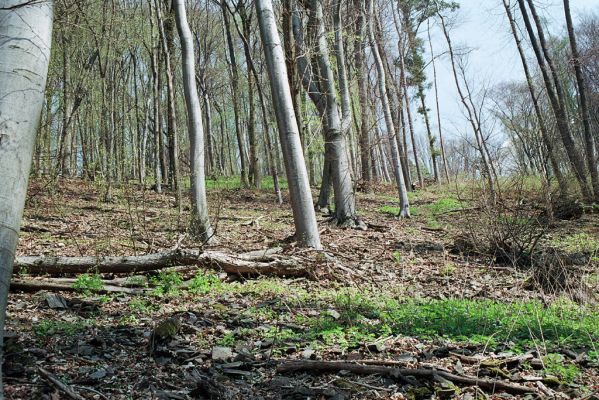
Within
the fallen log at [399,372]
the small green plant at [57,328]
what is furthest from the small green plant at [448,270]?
the small green plant at [57,328]

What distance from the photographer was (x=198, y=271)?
5.34 m

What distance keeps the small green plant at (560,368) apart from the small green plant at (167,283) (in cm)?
349

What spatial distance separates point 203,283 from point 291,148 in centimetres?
231

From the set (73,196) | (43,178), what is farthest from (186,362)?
(73,196)

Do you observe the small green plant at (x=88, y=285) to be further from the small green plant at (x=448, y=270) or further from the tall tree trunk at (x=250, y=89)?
the tall tree trunk at (x=250, y=89)

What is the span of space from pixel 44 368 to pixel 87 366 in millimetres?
242

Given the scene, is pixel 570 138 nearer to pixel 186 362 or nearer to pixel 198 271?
pixel 198 271

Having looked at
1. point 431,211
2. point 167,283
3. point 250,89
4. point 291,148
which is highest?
point 250,89

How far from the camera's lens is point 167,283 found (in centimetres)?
498

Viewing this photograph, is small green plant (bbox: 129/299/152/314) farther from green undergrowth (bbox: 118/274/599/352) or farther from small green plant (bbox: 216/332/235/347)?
small green plant (bbox: 216/332/235/347)

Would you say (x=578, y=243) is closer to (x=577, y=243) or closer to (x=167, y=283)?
(x=577, y=243)

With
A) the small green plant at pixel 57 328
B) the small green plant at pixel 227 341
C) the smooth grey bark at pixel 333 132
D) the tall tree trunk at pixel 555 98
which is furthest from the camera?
the tall tree trunk at pixel 555 98

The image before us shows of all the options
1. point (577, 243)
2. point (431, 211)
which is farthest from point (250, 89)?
point (577, 243)

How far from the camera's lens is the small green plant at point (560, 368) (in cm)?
279
